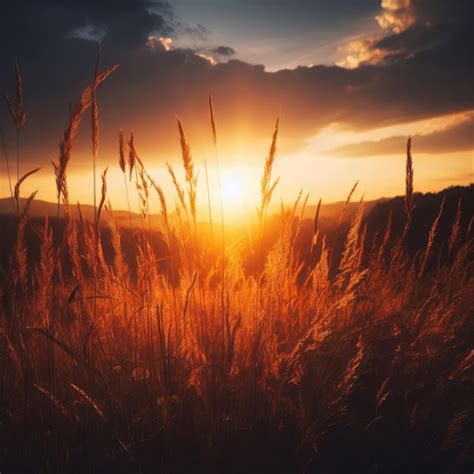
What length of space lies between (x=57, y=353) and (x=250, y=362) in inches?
50.3

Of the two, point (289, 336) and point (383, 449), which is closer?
point (383, 449)

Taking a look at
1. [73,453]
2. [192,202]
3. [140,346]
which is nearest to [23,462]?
[73,453]

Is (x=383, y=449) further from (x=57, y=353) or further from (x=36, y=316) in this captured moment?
(x=36, y=316)

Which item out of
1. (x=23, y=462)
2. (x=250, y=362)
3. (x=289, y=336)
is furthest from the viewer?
(x=289, y=336)

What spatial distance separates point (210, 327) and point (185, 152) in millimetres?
920

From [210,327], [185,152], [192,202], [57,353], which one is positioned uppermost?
[185,152]

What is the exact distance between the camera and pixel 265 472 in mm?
1663

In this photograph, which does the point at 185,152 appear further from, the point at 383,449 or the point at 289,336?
the point at 383,449

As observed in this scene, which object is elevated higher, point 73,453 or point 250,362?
point 250,362

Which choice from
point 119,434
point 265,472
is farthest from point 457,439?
point 119,434

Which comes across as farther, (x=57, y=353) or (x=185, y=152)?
(x=57, y=353)

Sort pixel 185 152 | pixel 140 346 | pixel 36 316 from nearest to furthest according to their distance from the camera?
pixel 185 152, pixel 140 346, pixel 36 316

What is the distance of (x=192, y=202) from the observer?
184 centimetres

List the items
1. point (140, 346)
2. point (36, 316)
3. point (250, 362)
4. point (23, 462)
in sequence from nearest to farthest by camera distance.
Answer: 1. point (23, 462)
2. point (250, 362)
3. point (140, 346)
4. point (36, 316)
